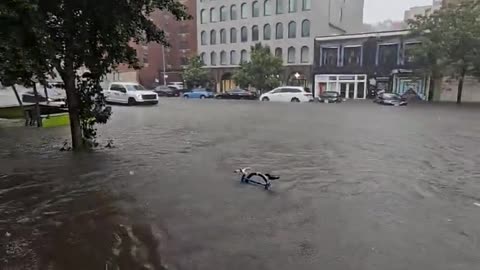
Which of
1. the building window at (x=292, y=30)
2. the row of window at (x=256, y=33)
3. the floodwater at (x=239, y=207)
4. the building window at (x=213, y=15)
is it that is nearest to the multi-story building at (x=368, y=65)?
the row of window at (x=256, y=33)

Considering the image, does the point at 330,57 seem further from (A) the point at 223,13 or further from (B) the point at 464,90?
(A) the point at 223,13

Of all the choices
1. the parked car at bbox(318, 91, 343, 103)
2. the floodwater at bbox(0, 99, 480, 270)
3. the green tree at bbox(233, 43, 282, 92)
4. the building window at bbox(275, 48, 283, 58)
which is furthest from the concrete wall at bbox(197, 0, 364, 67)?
the floodwater at bbox(0, 99, 480, 270)

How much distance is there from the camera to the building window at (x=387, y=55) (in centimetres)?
4012

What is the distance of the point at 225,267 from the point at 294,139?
374 inches

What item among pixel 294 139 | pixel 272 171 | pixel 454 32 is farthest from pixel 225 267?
pixel 454 32

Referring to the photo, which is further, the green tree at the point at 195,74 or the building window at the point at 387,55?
the green tree at the point at 195,74

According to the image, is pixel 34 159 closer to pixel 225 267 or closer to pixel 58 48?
pixel 58 48

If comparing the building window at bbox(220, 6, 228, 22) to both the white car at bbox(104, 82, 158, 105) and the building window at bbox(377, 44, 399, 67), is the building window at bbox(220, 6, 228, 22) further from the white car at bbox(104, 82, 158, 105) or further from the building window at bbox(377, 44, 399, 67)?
the white car at bbox(104, 82, 158, 105)

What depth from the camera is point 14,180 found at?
800cm

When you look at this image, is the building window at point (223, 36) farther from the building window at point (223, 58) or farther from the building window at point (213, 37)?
the building window at point (223, 58)

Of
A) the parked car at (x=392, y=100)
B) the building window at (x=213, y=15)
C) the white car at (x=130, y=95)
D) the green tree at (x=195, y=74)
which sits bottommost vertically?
the parked car at (x=392, y=100)

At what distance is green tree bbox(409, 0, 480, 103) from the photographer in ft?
102

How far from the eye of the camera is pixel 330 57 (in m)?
44.6

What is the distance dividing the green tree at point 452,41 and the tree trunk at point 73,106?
29.5 metres
